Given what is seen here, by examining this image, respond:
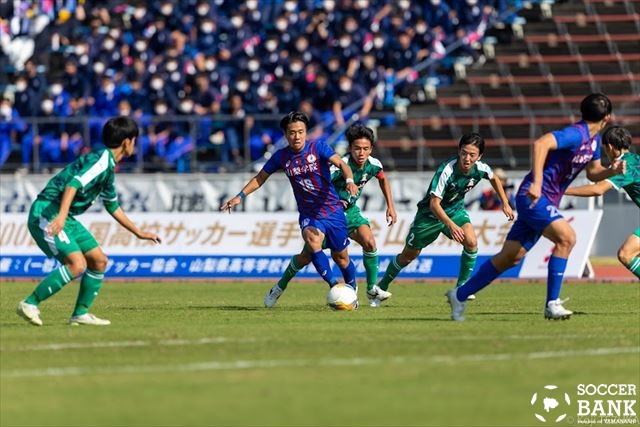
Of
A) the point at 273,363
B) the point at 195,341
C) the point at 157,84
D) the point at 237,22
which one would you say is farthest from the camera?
the point at 237,22

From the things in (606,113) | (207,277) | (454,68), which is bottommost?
(207,277)

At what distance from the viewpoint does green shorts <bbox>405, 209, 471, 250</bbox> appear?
2083 centimetres

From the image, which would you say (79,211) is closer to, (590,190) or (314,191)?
(314,191)

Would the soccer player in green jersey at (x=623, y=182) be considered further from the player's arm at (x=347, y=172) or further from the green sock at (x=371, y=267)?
the green sock at (x=371, y=267)

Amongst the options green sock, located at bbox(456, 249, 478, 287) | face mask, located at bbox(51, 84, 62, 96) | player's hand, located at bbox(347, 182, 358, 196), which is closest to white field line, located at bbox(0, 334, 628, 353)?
player's hand, located at bbox(347, 182, 358, 196)

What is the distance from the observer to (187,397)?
1041 cm

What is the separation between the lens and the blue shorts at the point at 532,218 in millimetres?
15969

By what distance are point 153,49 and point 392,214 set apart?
21.5 metres

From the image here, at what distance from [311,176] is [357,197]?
120 centimetres

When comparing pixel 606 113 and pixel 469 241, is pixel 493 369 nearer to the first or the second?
pixel 606 113

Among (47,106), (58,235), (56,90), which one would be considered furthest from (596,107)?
(56,90)

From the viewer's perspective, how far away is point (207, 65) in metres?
39.1

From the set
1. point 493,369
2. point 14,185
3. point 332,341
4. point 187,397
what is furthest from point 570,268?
point 187,397

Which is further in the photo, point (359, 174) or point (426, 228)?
point (426, 228)
